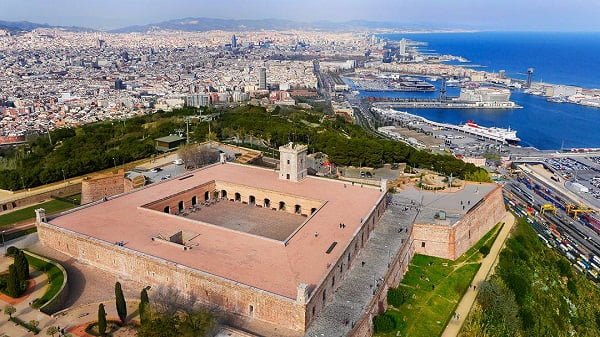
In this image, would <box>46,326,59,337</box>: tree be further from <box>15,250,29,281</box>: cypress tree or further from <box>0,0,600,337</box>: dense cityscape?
<box>15,250,29,281</box>: cypress tree

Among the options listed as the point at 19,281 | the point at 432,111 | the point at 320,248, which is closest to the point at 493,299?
the point at 320,248

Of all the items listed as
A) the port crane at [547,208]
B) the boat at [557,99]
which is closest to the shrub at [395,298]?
the port crane at [547,208]

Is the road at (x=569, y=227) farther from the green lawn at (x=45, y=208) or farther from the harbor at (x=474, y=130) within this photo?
the green lawn at (x=45, y=208)

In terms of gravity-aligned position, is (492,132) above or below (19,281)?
below

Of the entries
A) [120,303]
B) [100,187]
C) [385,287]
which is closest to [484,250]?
[385,287]

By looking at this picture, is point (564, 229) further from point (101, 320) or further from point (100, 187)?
point (101, 320)

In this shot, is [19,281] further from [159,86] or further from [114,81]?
[114,81]
